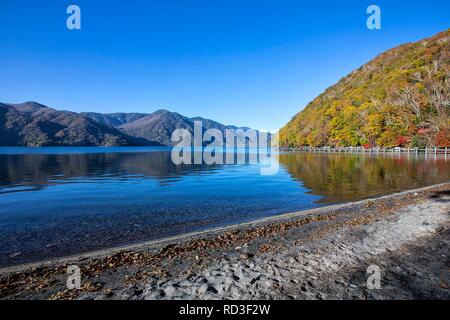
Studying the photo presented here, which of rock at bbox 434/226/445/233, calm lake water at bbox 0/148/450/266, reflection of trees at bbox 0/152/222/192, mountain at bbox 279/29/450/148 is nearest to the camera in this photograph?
rock at bbox 434/226/445/233

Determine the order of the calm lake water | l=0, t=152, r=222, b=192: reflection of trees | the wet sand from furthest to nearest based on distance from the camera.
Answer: l=0, t=152, r=222, b=192: reflection of trees
the calm lake water
the wet sand

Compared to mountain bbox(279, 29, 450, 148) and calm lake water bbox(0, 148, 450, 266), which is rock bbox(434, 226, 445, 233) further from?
mountain bbox(279, 29, 450, 148)

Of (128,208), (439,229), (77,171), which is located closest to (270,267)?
(439,229)

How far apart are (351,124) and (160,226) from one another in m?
111

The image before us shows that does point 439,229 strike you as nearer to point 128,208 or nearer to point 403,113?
point 128,208

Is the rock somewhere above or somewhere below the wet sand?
above

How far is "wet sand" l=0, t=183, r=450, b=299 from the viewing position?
582 cm

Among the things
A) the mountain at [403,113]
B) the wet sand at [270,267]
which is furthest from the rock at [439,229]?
the mountain at [403,113]

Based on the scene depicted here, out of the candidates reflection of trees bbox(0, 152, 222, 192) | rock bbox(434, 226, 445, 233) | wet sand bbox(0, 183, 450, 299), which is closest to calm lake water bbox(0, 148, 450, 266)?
wet sand bbox(0, 183, 450, 299)

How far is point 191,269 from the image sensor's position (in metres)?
7.08

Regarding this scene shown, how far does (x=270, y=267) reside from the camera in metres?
6.97

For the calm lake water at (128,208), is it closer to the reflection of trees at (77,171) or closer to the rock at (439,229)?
the reflection of trees at (77,171)

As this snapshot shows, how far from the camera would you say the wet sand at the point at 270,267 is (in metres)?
5.82
